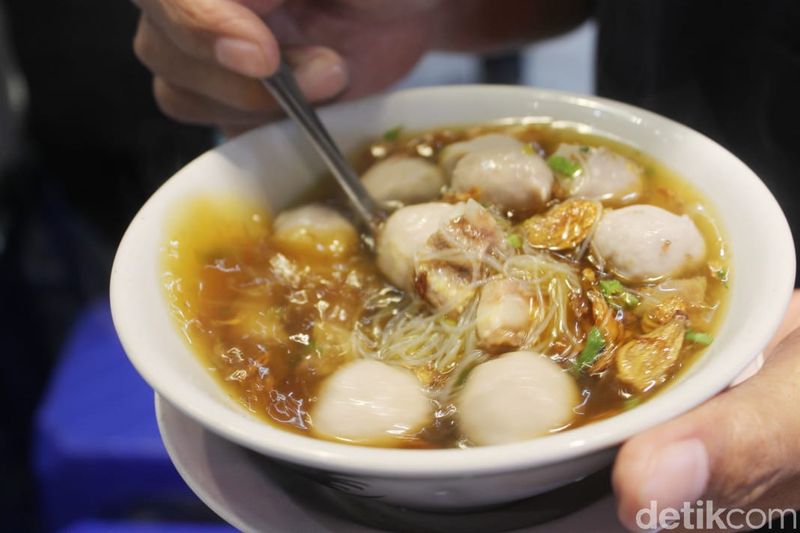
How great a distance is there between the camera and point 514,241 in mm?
1210

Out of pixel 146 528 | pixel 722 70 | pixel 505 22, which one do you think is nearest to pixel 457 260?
pixel 722 70

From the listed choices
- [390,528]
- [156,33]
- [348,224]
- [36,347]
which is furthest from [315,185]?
[36,347]

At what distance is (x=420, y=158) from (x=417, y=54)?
55cm

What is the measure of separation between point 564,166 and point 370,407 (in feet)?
2.02

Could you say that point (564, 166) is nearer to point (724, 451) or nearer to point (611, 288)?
point (611, 288)

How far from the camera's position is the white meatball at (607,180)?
1.31m

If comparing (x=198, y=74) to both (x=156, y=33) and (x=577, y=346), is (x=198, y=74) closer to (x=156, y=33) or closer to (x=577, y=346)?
(x=156, y=33)

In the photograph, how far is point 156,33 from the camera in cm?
151

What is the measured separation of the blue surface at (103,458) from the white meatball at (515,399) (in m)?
1.45

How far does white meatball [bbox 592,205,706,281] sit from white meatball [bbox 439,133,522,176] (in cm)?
28

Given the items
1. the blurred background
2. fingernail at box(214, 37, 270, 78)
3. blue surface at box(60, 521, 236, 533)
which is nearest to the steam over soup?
fingernail at box(214, 37, 270, 78)

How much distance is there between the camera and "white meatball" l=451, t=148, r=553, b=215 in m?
1.31

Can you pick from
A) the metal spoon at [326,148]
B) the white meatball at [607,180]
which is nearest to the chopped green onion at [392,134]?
the metal spoon at [326,148]

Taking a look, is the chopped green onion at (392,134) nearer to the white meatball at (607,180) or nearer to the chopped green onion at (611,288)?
the white meatball at (607,180)
